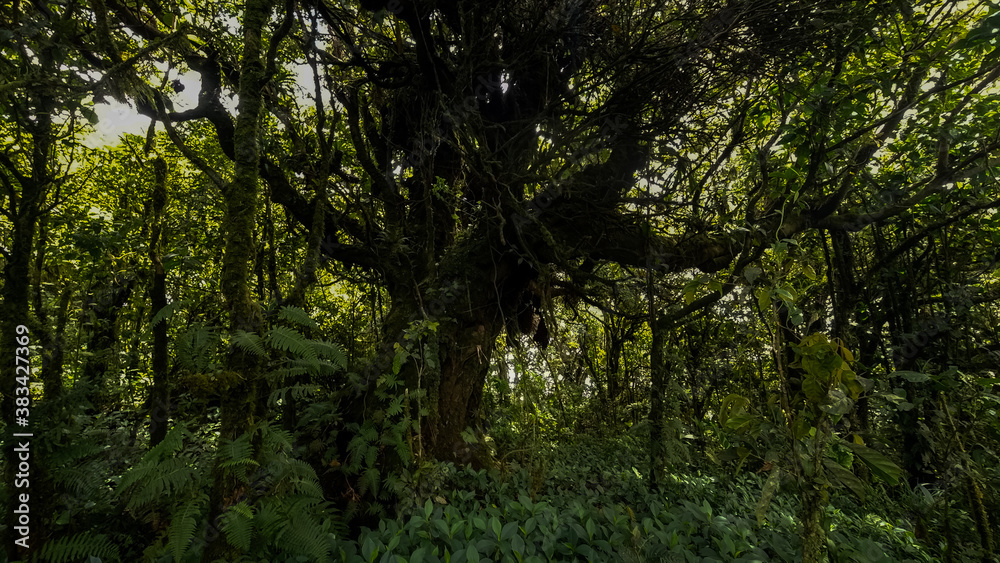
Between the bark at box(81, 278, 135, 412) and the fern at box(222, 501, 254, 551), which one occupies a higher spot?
the bark at box(81, 278, 135, 412)

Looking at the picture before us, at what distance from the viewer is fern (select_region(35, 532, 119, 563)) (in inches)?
92.4

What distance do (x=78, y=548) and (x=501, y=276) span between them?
12.9 ft

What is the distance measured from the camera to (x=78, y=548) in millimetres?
2375

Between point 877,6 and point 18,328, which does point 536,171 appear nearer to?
point 877,6

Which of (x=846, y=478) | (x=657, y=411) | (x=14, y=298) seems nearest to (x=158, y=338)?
(x=14, y=298)

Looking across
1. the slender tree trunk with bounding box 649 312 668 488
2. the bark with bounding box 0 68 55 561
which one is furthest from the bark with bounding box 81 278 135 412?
the slender tree trunk with bounding box 649 312 668 488

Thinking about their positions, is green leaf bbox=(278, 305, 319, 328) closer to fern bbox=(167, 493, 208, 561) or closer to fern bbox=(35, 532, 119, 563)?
fern bbox=(167, 493, 208, 561)

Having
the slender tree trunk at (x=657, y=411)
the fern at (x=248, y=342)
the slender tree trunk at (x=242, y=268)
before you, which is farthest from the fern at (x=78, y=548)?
the slender tree trunk at (x=657, y=411)

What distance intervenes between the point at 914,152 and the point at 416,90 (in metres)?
5.48

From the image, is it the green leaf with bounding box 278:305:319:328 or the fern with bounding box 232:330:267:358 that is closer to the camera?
the fern with bounding box 232:330:267:358

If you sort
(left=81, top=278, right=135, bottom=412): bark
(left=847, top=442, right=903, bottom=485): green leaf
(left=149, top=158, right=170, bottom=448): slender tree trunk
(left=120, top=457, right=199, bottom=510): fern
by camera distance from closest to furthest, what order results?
(left=847, top=442, right=903, bottom=485): green leaf < (left=120, top=457, right=199, bottom=510): fern < (left=149, top=158, right=170, bottom=448): slender tree trunk < (left=81, top=278, right=135, bottom=412): bark

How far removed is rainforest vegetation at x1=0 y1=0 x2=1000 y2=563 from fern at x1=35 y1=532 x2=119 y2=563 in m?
0.02

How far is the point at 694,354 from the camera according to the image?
282 inches

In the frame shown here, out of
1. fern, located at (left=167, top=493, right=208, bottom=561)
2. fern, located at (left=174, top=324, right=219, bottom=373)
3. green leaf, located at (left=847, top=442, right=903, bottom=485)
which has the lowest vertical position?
fern, located at (left=167, top=493, right=208, bottom=561)
